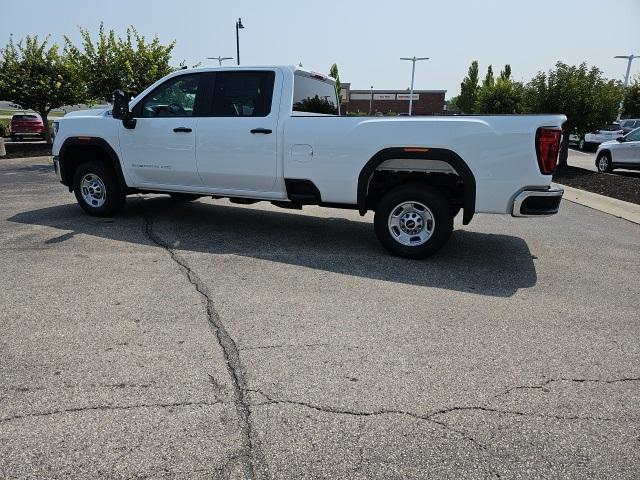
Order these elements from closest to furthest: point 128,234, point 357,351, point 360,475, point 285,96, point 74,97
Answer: point 360,475 < point 357,351 < point 285,96 < point 128,234 < point 74,97

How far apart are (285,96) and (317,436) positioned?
14.6ft

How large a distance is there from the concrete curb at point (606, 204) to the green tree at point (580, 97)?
5.18 metres

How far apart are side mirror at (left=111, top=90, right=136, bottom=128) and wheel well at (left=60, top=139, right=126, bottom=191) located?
54 centimetres

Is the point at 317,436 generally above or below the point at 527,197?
below

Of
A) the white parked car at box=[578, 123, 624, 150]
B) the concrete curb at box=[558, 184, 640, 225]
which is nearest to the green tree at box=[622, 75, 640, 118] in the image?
the white parked car at box=[578, 123, 624, 150]

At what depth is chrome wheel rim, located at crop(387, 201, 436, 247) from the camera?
18.4 ft

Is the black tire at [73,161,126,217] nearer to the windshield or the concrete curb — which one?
the windshield

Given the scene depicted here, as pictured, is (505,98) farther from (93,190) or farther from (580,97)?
(93,190)

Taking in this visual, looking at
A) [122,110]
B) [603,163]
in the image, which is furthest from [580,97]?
[122,110]

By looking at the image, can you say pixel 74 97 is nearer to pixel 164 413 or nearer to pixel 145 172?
pixel 145 172

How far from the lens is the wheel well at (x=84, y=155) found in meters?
7.04

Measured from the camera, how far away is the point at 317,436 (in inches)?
101

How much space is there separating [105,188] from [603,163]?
1486 cm

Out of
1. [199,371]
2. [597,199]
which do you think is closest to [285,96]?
[199,371]
